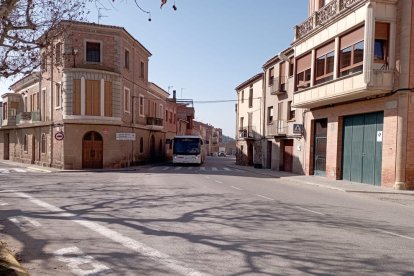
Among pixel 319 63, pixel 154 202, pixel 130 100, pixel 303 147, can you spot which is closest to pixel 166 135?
pixel 130 100

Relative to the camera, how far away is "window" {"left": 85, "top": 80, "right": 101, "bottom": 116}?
27.1 metres

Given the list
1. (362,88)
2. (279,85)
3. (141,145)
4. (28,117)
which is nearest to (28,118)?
(28,117)

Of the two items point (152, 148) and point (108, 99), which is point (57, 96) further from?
point (152, 148)

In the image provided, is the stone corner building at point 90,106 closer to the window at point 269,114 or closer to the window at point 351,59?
the window at point 269,114

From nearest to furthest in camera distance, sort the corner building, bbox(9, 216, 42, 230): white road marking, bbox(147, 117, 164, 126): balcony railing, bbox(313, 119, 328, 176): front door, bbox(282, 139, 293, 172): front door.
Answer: bbox(9, 216, 42, 230): white road marking
the corner building
bbox(313, 119, 328, 176): front door
bbox(282, 139, 293, 172): front door
bbox(147, 117, 164, 126): balcony railing

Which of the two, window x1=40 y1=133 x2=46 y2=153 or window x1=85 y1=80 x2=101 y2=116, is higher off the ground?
window x1=85 y1=80 x2=101 y2=116

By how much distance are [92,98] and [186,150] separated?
419 inches

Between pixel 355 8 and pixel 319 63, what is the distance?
4.50 m

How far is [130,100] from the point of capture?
3161 centimetres

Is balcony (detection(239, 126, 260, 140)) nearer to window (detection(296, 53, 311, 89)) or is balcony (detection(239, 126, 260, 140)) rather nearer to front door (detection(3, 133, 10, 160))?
window (detection(296, 53, 311, 89))

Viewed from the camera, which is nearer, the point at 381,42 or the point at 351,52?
the point at 381,42

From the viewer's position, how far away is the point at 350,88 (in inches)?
675

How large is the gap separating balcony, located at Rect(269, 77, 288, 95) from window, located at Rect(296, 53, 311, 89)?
4.43 metres

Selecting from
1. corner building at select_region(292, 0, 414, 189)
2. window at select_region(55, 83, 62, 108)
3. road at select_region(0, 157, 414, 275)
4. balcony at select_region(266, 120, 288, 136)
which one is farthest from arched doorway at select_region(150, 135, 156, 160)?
road at select_region(0, 157, 414, 275)
